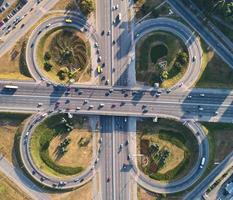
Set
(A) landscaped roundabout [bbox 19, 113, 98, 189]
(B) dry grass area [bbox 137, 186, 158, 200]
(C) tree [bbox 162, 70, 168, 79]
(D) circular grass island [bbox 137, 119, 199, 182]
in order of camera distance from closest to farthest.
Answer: (C) tree [bbox 162, 70, 168, 79]
(A) landscaped roundabout [bbox 19, 113, 98, 189]
(B) dry grass area [bbox 137, 186, 158, 200]
(D) circular grass island [bbox 137, 119, 199, 182]

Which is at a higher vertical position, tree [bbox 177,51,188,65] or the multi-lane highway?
tree [bbox 177,51,188,65]

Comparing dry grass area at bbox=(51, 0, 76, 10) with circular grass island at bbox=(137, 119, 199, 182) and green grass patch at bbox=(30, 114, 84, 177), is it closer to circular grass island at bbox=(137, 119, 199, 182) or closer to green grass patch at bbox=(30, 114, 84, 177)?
green grass patch at bbox=(30, 114, 84, 177)

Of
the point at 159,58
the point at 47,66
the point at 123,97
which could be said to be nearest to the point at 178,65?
the point at 159,58

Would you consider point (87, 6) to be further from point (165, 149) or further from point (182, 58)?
point (165, 149)

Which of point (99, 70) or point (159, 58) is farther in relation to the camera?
point (159, 58)

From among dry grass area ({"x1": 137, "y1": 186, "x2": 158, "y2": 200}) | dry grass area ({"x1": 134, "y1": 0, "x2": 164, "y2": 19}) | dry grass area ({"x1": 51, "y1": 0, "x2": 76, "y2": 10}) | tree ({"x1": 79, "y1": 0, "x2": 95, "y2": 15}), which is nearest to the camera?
tree ({"x1": 79, "y1": 0, "x2": 95, "y2": 15})

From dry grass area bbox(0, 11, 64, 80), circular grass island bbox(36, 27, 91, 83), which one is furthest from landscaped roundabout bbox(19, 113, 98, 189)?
dry grass area bbox(0, 11, 64, 80)

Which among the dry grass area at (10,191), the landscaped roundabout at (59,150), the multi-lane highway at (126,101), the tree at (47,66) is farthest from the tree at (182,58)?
the dry grass area at (10,191)

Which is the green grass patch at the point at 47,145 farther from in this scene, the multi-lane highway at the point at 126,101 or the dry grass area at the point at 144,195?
the dry grass area at the point at 144,195
